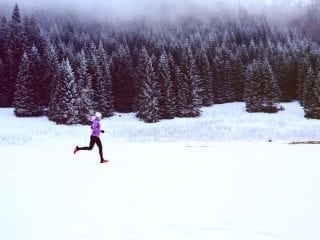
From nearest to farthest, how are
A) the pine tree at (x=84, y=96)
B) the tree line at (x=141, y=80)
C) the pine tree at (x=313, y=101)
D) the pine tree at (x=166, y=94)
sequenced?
the pine tree at (x=84, y=96) → the tree line at (x=141, y=80) → the pine tree at (x=313, y=101) → the pine tree at (x=166, y=94)

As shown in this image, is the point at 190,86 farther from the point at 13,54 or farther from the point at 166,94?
the point at 13,54

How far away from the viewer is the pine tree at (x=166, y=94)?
211 ft

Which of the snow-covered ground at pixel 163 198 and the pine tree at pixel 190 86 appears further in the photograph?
the pine tree at pixel 190 86

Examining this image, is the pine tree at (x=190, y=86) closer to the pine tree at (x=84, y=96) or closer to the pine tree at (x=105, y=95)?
the pine tree at (x=105, y=95)

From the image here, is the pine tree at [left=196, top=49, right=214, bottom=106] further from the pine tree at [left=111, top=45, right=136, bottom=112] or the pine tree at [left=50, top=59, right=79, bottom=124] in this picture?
the pine tree at [left=50, top=59, right=79, bottom=124]

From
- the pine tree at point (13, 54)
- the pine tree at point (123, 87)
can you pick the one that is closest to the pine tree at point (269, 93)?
the pine tree at point (123, 87)

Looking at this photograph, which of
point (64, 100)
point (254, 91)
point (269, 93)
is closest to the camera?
point (64, 100)

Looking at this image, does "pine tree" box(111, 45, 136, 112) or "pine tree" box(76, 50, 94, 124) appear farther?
"pine tree" box(111, 45, 136, 112)

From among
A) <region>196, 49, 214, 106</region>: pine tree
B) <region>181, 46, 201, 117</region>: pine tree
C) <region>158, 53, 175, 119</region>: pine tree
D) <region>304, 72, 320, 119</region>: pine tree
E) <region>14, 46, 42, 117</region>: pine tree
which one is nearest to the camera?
<region>14, 46, 42, 117</region>: pine tree

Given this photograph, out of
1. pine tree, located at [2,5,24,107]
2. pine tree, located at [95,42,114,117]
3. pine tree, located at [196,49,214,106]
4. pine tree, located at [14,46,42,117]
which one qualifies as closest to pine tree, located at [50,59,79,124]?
pine tree, located at [14,46,42,117]

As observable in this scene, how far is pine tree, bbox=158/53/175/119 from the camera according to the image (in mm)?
64312

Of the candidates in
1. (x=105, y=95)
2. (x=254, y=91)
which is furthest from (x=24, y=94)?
(x=254, y=91)

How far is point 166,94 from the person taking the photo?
213 feet

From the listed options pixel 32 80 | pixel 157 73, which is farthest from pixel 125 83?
pixel 32 80
